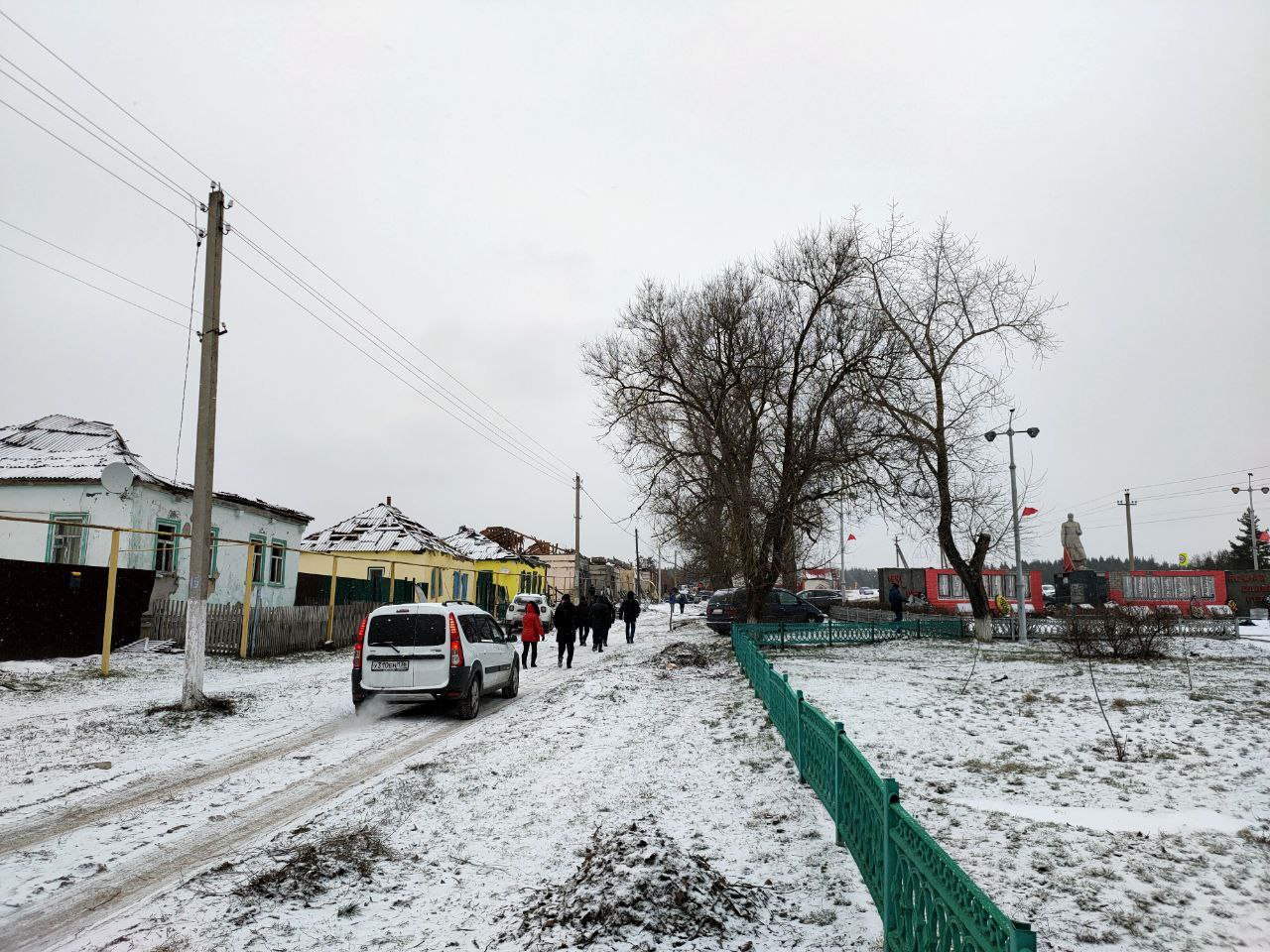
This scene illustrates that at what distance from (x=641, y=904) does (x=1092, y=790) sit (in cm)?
504

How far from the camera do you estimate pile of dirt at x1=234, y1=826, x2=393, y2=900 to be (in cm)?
478

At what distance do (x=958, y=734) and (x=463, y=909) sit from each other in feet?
22.4

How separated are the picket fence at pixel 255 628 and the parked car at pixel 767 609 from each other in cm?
1191

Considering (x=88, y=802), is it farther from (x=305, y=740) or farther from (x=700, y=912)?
(x=700, y=912)

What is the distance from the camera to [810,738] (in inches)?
273

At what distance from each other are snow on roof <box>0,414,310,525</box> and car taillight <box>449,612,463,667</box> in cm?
1396

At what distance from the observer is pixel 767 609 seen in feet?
83.7

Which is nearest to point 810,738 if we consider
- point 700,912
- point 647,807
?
point 647,807

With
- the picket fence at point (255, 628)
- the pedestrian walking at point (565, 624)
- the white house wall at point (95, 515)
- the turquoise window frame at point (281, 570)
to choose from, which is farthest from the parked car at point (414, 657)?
the turquoise window frame at point (281, 570)

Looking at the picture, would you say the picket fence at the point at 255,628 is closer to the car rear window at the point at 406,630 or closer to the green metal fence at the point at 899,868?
the car rear window at the point at 406,630

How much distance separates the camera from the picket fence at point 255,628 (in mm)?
17781

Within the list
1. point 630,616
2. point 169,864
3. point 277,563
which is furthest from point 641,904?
point 277,563

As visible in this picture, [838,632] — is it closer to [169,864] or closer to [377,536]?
[169,864]

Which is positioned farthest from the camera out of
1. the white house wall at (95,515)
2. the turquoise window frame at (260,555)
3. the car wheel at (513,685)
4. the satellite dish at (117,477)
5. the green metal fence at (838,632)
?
the turquoise window frame at (260,555)
